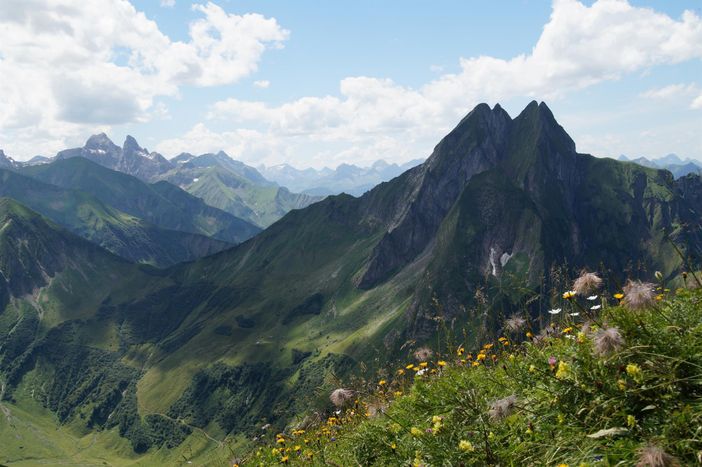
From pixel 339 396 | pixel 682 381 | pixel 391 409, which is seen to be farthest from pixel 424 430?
pixel 682 381

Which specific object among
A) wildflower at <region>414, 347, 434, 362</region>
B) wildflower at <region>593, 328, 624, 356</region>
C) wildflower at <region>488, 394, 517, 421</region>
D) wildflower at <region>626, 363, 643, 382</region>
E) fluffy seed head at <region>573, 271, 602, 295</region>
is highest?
fluffy seed head at <region>573, 271, 602, 295</region>

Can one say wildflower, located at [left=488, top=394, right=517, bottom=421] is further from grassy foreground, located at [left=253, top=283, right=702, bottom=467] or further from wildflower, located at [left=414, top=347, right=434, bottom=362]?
wildflower, located at [left=414, top=347, right=434, bottom=362]

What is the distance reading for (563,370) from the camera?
7.02 metres

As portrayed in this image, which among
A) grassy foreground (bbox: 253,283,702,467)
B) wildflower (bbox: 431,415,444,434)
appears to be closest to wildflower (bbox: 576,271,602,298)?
grassy foreground (bbox: 253,283,702,467)

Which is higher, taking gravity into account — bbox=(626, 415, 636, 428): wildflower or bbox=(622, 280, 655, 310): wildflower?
bbox=(622, 280, 655, 310): wildflower

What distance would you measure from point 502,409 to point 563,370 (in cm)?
143

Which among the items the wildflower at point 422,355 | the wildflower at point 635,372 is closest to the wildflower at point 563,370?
the wildflower at point 635,372

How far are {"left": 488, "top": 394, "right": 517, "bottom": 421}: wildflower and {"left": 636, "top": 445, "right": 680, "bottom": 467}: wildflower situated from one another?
2700 mm

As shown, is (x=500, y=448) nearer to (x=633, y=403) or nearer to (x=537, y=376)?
(x=537, y=376)

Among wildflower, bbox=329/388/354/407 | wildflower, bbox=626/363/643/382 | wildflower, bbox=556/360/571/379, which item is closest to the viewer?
wildflower, bbox=626/363/643/382

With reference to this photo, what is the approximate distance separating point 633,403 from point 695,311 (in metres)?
2.33

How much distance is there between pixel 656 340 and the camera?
687 cm

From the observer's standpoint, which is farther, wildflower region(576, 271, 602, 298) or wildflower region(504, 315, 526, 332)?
wildflower region(504, 315, 526, 332)

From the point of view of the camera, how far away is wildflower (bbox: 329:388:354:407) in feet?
39.0
